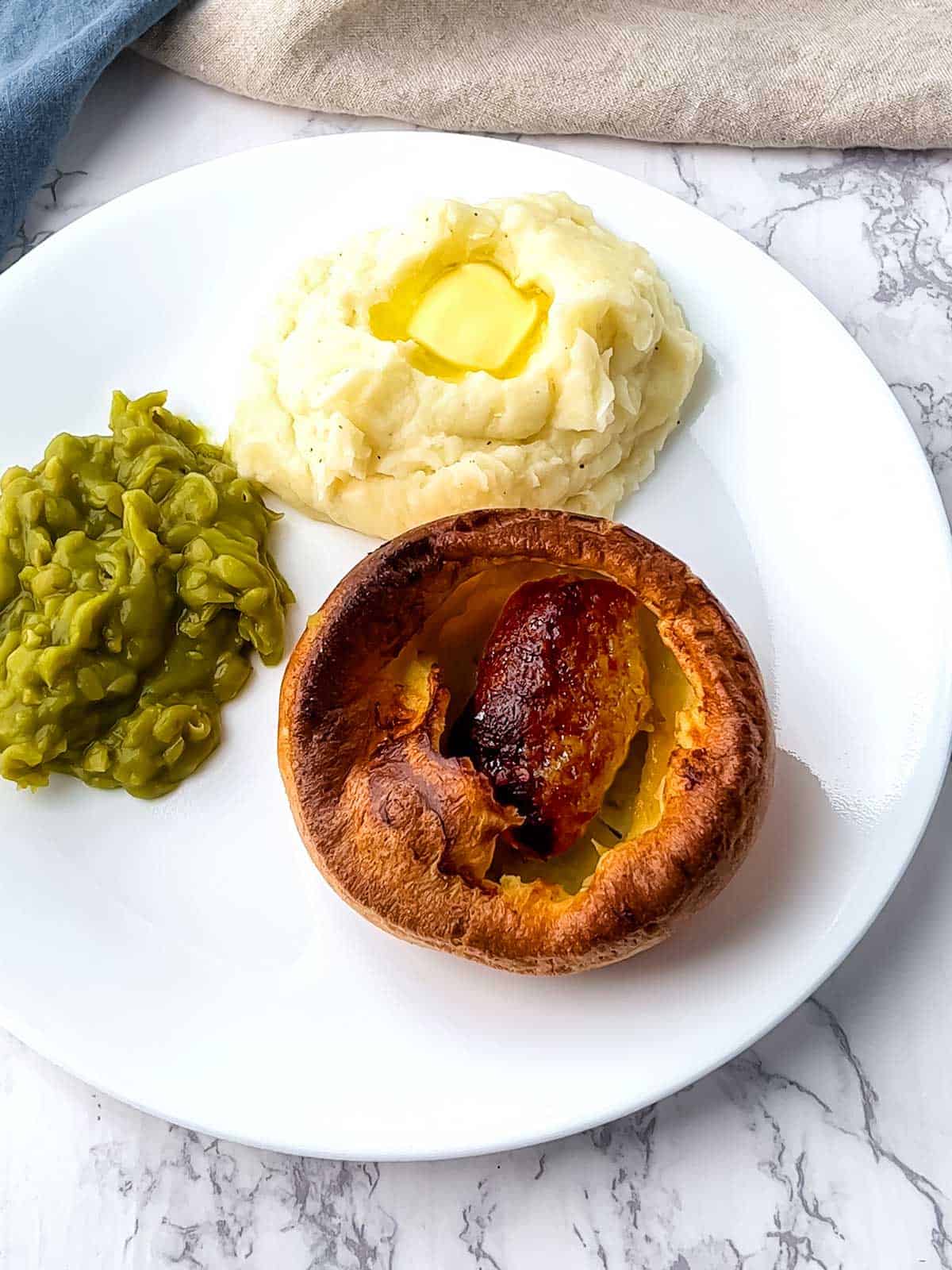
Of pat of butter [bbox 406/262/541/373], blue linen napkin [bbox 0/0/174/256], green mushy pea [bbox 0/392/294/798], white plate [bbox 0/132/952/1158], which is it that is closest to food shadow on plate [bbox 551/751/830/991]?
white plate [bbox 0/132/952/1158]

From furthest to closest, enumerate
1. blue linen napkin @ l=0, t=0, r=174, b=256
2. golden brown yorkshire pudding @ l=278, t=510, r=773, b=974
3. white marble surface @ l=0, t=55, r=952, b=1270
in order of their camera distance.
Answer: blue linen napkin @ l=0, t=0, r=174, b=256, white marble surface @ l=0, t=55, r=952, b=1270, golden brown yorkshire pudding @ l=278, t=510, r=773, b=974

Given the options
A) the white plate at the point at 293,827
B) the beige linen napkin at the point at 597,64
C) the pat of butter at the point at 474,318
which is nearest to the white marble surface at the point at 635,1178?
the white plate at the point at 293,827

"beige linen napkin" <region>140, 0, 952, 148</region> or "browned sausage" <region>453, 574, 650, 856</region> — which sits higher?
"beige linen napkin" <region>140, 0, 952, 148</region>

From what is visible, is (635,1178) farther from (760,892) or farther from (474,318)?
(474,318)

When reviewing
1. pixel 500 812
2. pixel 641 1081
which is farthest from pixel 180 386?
pixel 641 1081

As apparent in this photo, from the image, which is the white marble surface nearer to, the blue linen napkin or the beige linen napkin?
the beige linen napkin

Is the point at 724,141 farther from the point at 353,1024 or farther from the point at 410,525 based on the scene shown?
the point at 353,1024

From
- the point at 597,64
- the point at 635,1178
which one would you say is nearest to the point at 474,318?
the point at 597,64

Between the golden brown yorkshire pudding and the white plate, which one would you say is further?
the white plate
